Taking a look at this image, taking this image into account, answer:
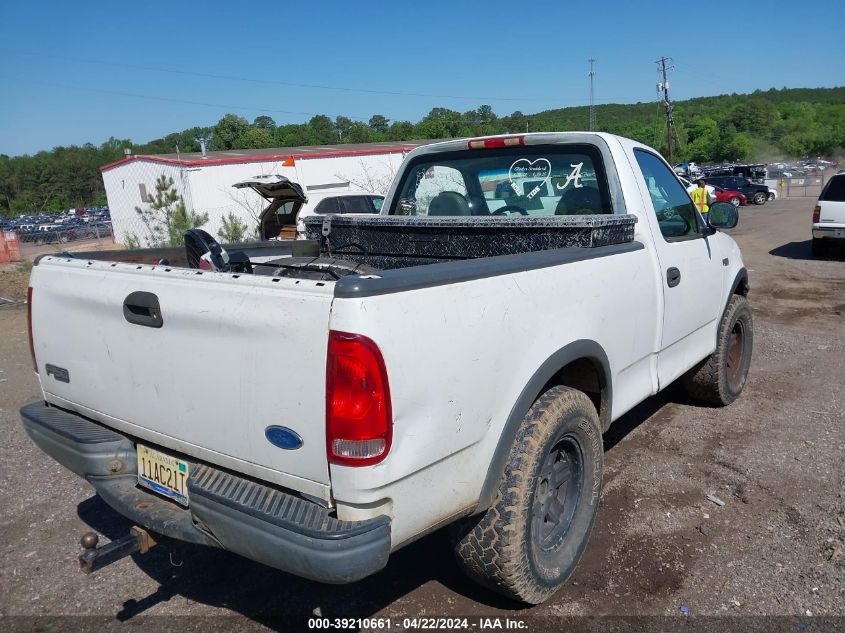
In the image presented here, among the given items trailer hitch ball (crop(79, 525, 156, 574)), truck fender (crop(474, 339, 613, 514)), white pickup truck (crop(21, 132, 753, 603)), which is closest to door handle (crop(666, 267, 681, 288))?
white pickup truck (crop(21, 132, 753, 603))

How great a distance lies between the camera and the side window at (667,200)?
386cm

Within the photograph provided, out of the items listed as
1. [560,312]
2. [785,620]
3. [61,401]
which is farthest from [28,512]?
[785,620]

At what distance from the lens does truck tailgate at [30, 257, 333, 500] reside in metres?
2.03

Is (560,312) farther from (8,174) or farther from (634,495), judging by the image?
(8,174)

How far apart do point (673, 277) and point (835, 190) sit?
1135 centimetres

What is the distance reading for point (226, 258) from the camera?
3068mm

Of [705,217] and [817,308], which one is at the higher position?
[705,217]

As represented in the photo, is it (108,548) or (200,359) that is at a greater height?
(200,359)

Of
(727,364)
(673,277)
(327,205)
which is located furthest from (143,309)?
(327,205)

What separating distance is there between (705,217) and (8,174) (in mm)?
89999

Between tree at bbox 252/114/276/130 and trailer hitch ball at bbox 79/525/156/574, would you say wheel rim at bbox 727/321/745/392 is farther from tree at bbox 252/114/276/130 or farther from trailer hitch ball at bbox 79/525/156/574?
tree at bbox 252/114/276/130

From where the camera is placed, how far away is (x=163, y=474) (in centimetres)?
254

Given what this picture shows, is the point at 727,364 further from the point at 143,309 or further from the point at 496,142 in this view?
the point at 143,309

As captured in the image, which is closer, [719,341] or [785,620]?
[785,620]
